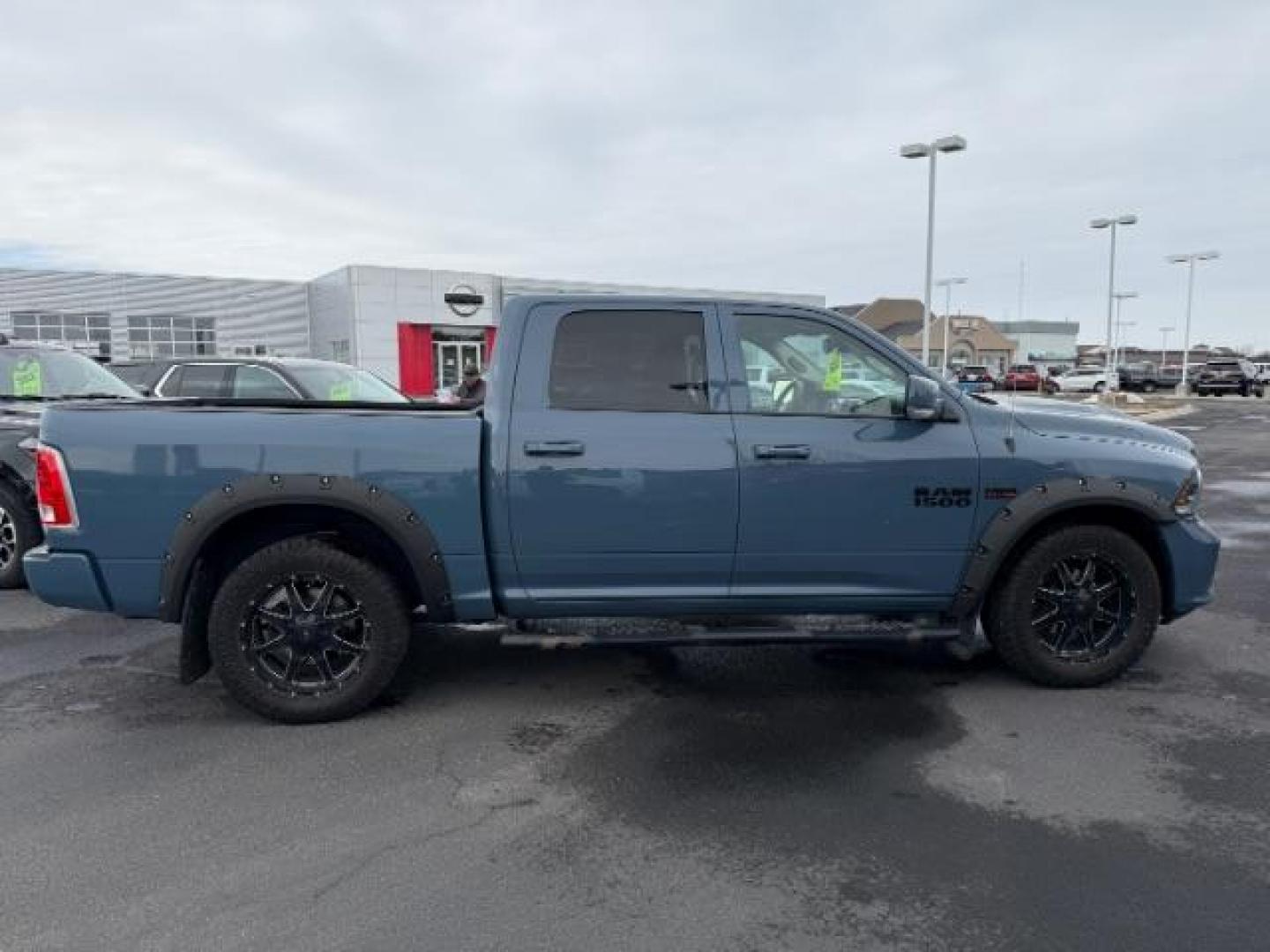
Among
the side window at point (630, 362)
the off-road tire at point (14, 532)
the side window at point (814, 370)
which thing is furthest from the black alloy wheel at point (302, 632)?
the off-road tire at point (14, 532)

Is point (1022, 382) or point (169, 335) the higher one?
point (169, 335)

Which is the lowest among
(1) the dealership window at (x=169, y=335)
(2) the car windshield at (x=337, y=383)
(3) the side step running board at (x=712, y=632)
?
(3) the side step running board at (x=712, y=632)

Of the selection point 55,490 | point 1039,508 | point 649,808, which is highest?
point 55,490

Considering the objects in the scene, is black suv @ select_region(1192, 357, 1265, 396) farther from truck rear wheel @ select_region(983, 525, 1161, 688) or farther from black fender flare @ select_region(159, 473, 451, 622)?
black fender flare @ select_region(159, 473, 451, 622)

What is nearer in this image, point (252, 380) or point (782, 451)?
point (782, 451)

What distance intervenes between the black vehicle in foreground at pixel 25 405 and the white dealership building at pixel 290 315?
86.5 feet

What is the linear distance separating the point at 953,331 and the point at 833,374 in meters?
84.8

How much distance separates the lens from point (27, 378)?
729cm

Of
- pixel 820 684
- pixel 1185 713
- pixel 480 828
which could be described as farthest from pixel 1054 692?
pixel 480 828

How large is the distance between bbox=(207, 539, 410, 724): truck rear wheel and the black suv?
49533 millimetres

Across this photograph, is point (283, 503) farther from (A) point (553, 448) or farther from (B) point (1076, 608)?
(B) point (1076, 608)

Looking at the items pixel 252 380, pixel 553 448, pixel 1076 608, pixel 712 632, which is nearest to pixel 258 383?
pixel 252 380

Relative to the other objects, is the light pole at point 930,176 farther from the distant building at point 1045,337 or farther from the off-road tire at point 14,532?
the distant building at point 1045,337

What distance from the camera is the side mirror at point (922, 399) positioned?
13.1 feet
